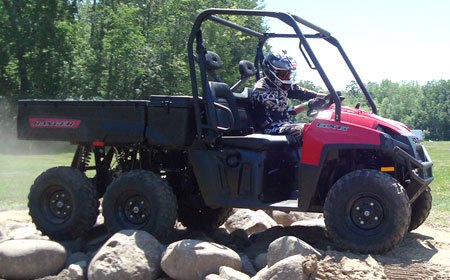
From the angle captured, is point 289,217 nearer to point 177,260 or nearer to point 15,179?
point 177,260

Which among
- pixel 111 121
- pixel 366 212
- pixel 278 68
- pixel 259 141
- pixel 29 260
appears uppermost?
pixel 278 68

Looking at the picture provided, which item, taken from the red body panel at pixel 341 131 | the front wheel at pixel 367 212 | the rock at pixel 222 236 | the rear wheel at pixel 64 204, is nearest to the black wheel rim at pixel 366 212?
the front wheel at pixel 367 212

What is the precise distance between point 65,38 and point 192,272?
3498 cm

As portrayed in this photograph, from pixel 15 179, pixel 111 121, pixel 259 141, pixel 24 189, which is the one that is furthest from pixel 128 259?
pixel 15 179

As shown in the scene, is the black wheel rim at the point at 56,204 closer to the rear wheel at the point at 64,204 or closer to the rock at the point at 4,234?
the rear wheel at the point at 64,204

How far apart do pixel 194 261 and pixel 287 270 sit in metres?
1.12

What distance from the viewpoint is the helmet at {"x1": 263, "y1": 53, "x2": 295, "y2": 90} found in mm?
8372

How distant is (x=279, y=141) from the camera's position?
791 centimetres

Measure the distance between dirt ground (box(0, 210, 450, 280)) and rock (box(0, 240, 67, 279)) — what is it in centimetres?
290

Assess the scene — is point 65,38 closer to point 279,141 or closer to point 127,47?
point 127,47

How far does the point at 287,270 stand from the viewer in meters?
6.02

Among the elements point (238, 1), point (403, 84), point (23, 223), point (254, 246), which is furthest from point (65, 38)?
point (403, 84)

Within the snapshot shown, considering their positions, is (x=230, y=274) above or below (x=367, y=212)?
below

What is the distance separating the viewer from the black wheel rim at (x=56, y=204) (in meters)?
8.66
